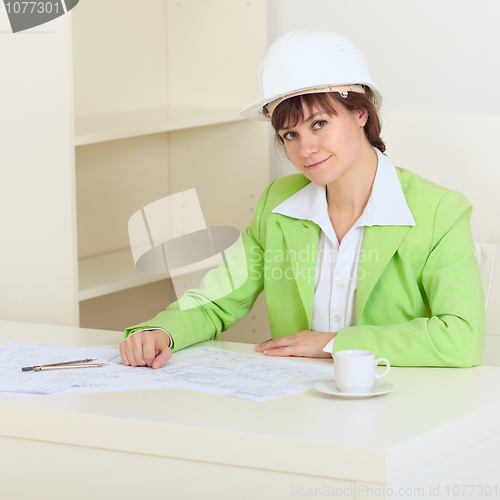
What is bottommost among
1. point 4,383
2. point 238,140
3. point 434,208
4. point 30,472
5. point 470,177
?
point 30,472

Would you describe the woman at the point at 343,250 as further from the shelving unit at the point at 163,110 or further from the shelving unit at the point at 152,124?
the shelving unit at the point at 163,110

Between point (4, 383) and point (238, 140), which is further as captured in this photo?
point (238, 140)

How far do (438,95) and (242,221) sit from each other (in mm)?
675

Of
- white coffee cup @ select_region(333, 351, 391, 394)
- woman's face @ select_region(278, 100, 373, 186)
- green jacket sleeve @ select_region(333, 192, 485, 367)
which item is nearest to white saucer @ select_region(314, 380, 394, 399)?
white coffee cup @ select_region(333, 351, 391, 394)

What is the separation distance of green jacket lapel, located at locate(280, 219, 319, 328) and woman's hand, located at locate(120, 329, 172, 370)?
11.7 inches

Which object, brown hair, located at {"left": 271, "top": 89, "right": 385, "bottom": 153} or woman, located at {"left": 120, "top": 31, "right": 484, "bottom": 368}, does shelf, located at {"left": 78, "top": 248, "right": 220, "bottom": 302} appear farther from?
brown hair, located at {"left": 271, "top": 89, "right": 385, "bottom": 153}

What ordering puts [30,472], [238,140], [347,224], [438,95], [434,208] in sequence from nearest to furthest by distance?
[30,472], [434,208], [347,224], [438,95], [238,140]

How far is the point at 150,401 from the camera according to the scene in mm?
971

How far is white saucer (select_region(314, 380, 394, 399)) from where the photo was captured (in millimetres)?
953

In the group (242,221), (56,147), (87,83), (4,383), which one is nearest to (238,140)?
(242,221)

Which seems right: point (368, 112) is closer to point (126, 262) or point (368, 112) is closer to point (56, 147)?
point (56, 147)

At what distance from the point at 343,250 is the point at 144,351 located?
432 mm

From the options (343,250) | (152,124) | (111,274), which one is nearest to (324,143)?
(343,250)

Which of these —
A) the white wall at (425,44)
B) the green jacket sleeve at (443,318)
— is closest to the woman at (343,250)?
the green jacket sleeve at (443,318)
